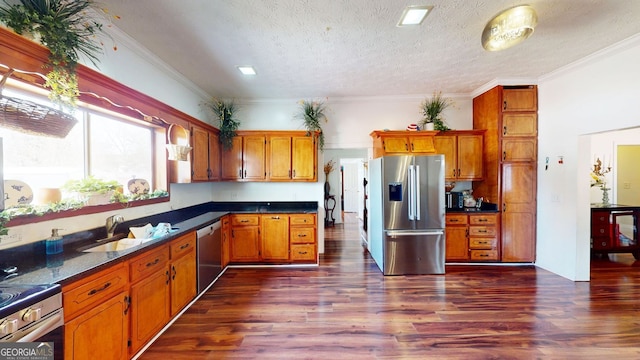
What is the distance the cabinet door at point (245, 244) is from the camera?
4.07 m

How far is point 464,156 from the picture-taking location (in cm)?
432

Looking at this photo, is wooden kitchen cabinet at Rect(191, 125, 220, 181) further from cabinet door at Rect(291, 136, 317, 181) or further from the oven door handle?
the oven door handle

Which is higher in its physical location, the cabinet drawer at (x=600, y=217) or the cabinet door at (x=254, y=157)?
the cabinet door at (x=254, y=157)

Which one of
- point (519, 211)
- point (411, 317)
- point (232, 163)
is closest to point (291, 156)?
point (232, 163)

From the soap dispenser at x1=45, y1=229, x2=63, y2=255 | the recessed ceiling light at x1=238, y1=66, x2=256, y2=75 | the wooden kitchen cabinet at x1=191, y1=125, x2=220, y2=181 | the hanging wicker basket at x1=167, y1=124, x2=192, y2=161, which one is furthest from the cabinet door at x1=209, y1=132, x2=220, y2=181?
the soap dispenser at x1=45, y1=229, x2=63, y2=255

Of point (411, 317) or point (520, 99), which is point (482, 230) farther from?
point (411, 317)

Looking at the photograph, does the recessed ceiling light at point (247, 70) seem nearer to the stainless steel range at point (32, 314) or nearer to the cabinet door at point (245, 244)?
the cabinet door at point (245, 244)

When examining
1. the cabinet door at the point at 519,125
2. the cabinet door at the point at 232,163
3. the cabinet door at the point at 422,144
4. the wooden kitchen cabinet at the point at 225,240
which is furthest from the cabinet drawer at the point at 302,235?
the cabinet door at the point at 519,125

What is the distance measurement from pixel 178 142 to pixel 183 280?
5.81 feet

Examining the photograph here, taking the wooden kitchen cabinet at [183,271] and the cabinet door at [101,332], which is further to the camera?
the wooden kitchen cabinet at [183,271]

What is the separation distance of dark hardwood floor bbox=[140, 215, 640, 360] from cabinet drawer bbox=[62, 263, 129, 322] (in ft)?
2.59

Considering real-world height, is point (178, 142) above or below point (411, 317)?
above

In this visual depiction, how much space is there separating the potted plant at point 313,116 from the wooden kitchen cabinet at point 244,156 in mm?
827

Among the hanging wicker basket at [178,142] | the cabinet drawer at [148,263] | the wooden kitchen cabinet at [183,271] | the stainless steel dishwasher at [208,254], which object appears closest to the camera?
the cabinet drawer at [148,263]
